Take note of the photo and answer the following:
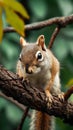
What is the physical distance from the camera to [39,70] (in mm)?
2121

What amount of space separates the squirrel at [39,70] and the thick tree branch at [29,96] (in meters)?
0.04

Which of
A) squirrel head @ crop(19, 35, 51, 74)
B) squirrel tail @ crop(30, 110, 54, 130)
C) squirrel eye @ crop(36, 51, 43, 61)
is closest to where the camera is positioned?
squirrel head @ crop(19, 35, 51, 74)

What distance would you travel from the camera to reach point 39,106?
192cm

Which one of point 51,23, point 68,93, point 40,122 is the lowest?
point 40,122

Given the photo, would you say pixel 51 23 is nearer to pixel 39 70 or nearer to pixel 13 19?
pixel 39 70

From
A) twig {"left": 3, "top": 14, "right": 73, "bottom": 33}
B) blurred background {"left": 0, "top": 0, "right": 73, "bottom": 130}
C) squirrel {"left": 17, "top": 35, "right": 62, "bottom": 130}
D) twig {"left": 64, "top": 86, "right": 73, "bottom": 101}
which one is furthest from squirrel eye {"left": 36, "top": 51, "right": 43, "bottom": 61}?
blurred background {"left": 0, "top": 0, "right": 73, "bottom": 130}

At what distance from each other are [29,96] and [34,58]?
0.25m

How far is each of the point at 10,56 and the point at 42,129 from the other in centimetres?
167

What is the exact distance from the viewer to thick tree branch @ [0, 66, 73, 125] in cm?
175

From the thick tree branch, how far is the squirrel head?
97mm

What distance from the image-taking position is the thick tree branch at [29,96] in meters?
1.75

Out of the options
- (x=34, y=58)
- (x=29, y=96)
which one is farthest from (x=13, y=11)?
(x=34, y=58)

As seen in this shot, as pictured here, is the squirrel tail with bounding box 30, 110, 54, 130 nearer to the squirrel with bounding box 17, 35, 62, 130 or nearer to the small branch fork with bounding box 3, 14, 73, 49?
the squirrel with bounding box 17, 35, 62, 130

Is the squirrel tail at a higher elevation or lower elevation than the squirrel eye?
lower
